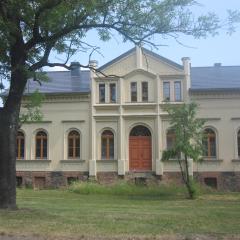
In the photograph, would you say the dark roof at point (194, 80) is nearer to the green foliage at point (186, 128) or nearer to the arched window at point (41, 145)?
the arched window at point (41, 145)

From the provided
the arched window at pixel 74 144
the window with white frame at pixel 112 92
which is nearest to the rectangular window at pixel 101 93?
the window with white frame at pixel 112 92

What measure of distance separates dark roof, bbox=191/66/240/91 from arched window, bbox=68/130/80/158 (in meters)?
9.27

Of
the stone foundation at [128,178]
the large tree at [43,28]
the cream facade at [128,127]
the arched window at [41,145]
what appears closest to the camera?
the large tree at [43,28]

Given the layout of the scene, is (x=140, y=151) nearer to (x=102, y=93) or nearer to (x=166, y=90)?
(x=166, y=90)

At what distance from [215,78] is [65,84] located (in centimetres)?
1139

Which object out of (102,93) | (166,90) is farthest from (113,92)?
(166,90)

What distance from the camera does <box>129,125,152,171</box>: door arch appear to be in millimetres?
37156

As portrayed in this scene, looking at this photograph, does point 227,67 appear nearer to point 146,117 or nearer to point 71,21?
point 146,117

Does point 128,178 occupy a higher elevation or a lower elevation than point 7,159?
lower

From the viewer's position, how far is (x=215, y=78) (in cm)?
3847

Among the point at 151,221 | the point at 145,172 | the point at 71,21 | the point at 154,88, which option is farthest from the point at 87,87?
the point at 151,221

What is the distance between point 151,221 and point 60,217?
268 cm

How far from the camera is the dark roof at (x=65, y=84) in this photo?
38312 mm

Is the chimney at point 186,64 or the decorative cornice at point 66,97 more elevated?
the chimney at point 186,64
